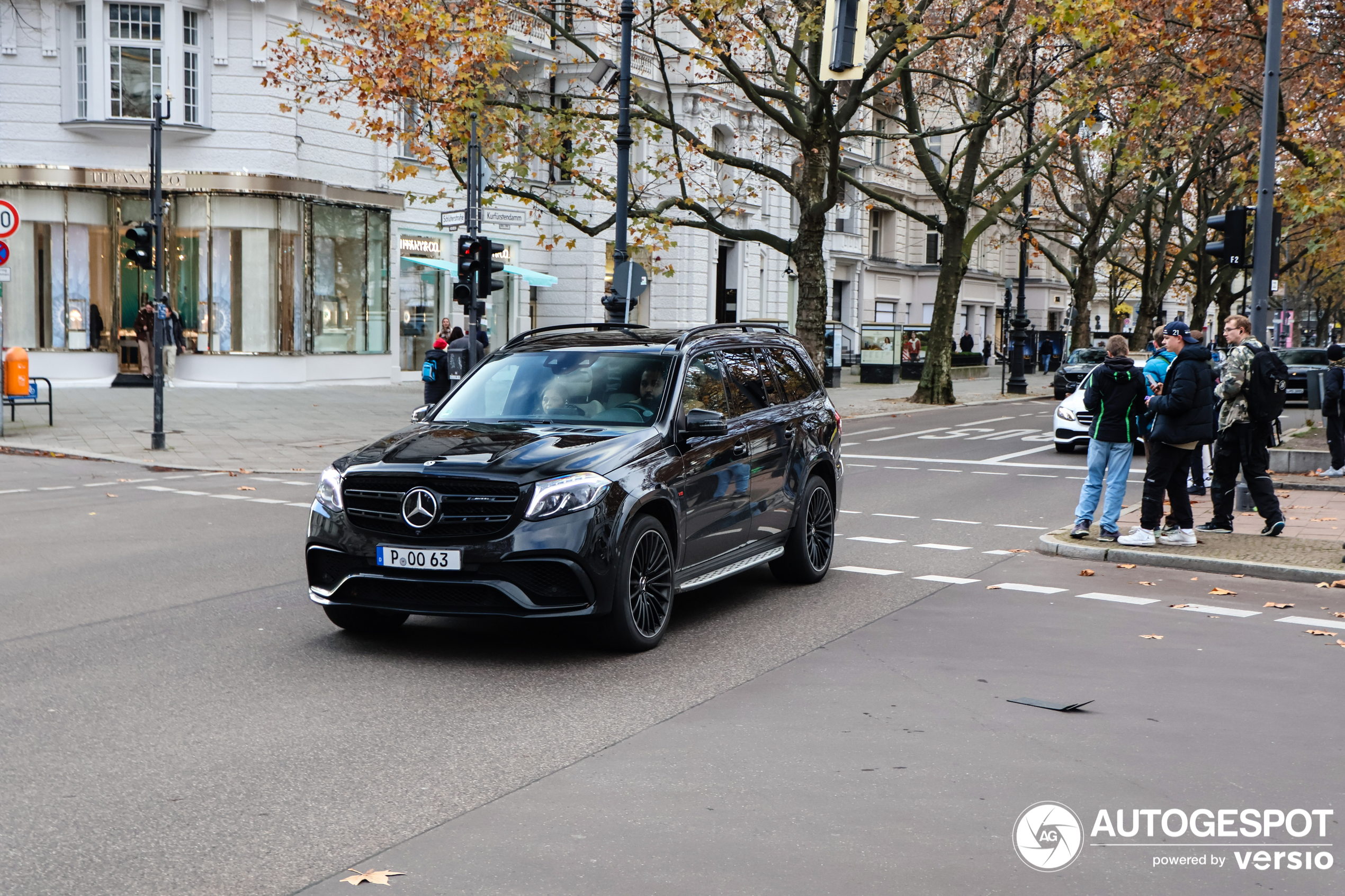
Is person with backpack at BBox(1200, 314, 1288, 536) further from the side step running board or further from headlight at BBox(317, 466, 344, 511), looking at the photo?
headlight at BBox(317, 466, 344, 511)

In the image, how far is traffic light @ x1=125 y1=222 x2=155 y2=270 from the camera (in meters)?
19.1

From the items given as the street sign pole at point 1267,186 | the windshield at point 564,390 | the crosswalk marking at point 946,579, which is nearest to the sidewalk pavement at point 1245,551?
the crosswalk marking at point 946,579

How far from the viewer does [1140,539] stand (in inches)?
449

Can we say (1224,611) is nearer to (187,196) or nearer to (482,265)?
(482,265)

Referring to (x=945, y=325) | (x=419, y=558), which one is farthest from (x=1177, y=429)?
(x=945, y=325)

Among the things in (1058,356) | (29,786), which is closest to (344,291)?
(29,786)

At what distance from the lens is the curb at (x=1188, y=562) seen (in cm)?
→ 1031

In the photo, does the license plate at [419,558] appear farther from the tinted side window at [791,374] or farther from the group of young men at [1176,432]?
the group of young men at [1176,432]

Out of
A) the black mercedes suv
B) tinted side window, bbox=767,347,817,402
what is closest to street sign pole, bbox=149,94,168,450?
the black mercedes suv

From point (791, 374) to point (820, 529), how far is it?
112cm

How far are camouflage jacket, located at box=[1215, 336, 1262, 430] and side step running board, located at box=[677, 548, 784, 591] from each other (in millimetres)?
5070

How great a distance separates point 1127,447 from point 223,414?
17035mm

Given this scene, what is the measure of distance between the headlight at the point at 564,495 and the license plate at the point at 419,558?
416 mm

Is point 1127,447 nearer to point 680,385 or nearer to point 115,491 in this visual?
point 680,385
